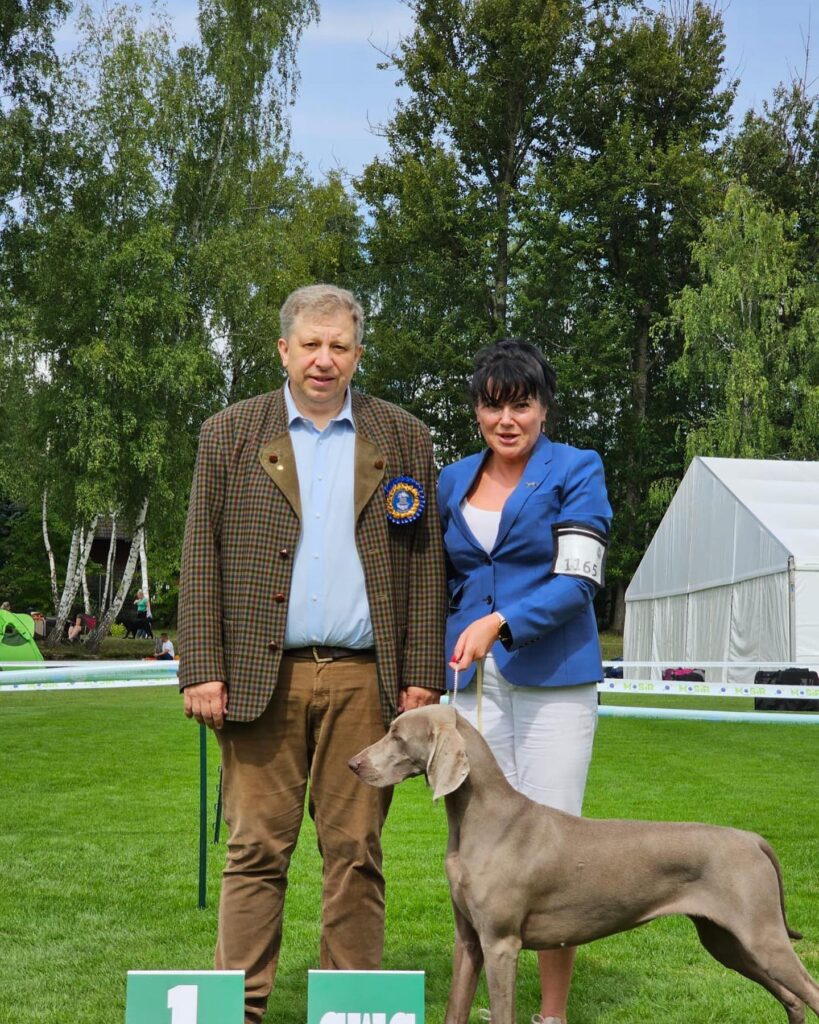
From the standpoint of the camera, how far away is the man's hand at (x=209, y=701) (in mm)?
3314

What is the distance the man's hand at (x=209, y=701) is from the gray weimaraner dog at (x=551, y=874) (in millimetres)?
501

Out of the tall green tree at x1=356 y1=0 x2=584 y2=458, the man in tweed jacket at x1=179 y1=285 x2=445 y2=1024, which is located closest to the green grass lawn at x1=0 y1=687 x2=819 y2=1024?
the man in tweed jacket at x1=179 y1=285 x2=445 y2=1024

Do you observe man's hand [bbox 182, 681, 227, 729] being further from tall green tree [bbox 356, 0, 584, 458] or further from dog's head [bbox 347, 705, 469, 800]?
tall green tree [bbox 356, 0, 584, 458]

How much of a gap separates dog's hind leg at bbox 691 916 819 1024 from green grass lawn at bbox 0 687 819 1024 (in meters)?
0.68

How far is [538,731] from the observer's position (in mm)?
3385

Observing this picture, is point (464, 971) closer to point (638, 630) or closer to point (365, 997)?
point (365, 997)

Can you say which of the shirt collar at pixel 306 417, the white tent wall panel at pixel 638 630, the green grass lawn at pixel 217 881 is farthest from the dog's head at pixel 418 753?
the white tent wall panel at pixel 638 630

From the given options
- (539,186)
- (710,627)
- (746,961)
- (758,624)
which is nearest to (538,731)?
(746,961)

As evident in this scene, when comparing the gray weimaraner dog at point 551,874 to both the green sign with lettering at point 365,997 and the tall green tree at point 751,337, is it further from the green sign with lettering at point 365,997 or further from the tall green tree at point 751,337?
the tall green tree at point 751,337

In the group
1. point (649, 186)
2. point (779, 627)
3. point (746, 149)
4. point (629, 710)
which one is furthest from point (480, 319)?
point (629, 710)

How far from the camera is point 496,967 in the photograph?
298 centimetres

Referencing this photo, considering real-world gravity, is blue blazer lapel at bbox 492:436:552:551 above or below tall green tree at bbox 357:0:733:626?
below

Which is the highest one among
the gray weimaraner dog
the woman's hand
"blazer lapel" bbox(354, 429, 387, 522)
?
"blazer lapel" bbox(354, 429, 387, 522)

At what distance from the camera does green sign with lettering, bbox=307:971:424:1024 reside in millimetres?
2844
